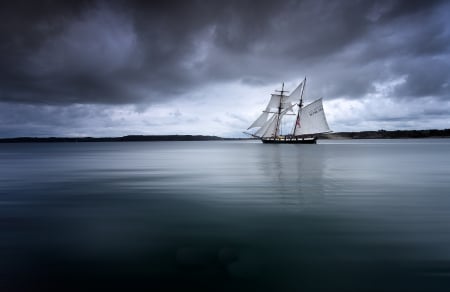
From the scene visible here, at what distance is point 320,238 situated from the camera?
9.38 meters

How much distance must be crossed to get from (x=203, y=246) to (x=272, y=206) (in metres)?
6.31

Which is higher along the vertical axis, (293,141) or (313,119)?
(313,119)

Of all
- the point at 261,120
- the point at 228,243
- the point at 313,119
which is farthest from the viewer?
the point at 261,120

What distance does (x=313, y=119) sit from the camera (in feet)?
395

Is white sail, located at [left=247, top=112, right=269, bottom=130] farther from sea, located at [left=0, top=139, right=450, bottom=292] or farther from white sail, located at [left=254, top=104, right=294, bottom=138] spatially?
sea, located at [left=0, top=139, right=450, bottom=292]

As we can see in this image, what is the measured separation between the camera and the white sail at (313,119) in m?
115

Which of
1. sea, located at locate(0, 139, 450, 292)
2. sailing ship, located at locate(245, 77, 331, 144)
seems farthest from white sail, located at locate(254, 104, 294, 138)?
sea, located at locate(0, 139, 450, 292)

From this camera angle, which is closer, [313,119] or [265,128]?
[313,119]

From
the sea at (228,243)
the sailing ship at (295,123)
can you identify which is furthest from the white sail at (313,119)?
the sea at (228,243)

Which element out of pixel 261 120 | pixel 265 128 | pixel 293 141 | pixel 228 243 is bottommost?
pixel 228 243

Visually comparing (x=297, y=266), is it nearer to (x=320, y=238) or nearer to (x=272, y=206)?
(x=320, y=238)

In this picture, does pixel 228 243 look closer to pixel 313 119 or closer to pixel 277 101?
pixel 313 119

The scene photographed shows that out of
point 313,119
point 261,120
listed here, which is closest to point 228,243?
point 313,119

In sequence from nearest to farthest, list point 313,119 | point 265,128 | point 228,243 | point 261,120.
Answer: point 228,243 < point 313,119 < point 261,120 < point 265,128
